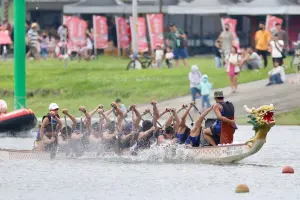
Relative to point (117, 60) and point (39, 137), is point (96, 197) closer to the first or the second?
point (39, 137)

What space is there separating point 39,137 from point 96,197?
19.4 feet

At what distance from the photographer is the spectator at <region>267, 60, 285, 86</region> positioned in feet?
133

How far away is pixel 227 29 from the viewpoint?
45438 mm

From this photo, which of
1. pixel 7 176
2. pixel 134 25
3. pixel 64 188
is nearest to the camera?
pixel 64 188

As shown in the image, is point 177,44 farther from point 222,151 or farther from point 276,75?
point 222,151

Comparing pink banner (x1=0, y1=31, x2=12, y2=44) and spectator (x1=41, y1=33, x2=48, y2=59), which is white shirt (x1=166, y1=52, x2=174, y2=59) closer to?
pink banner (x1=0, y1=31, x2=12, y2=44)

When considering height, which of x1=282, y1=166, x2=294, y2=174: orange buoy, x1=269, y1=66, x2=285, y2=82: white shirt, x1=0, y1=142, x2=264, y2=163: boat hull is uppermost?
x1=269, y1=66, x2=285, y2=82: white shirt

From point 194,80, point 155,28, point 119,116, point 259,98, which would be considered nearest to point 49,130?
point 119,116

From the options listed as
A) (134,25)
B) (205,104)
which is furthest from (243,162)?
(134,25)

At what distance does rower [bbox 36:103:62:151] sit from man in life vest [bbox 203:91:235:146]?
3636mm

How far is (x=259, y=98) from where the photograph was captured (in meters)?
39.1

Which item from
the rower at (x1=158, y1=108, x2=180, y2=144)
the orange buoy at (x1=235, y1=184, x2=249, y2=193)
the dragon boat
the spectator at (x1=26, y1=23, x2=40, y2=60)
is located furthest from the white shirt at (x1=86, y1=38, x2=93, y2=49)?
the orange buoy at (x1=235, y1=184, x2=249, y2=193)

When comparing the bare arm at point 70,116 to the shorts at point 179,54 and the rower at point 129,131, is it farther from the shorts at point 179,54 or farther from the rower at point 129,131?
the shorts at point 179,54

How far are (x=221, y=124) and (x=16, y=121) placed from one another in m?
9.40
